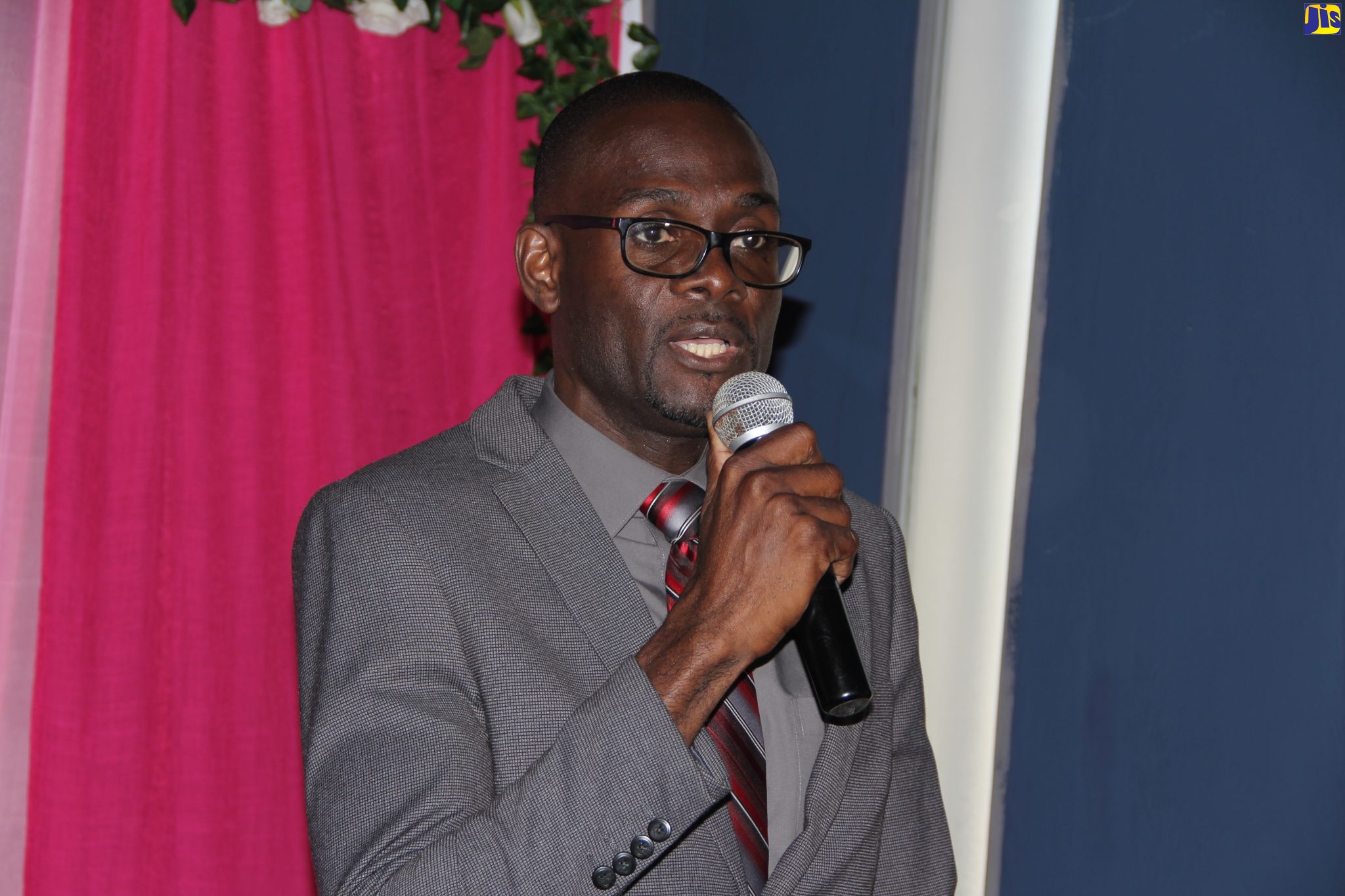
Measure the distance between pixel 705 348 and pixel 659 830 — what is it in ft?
2.34

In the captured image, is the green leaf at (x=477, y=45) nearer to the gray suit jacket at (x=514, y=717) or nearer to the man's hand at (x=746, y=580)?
the gray suit jacket at (x=514, y=717)

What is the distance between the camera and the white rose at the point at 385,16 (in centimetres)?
263

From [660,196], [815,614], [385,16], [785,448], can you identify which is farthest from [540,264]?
[385,16]

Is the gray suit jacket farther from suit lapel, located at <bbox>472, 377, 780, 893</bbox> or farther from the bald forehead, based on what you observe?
the bald forehead

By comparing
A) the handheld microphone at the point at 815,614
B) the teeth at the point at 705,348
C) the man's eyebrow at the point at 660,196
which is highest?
the man's eyebrow at the point at 660,196

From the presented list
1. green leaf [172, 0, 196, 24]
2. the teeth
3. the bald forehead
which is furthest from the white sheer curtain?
the teeth

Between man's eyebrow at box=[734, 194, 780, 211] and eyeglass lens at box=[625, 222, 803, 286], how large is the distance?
56 mm

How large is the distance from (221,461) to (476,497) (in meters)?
1.10

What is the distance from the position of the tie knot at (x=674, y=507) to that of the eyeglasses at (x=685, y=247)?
314 mm

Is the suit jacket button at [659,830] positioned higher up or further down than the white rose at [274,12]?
further down

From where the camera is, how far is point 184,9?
7.96 feet

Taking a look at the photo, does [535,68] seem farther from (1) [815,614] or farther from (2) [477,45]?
(1) [815,614]

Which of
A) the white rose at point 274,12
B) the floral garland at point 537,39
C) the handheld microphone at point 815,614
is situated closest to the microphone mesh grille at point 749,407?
the handheld microphone at point 815,614

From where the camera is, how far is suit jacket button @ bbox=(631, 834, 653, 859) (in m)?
1.23
